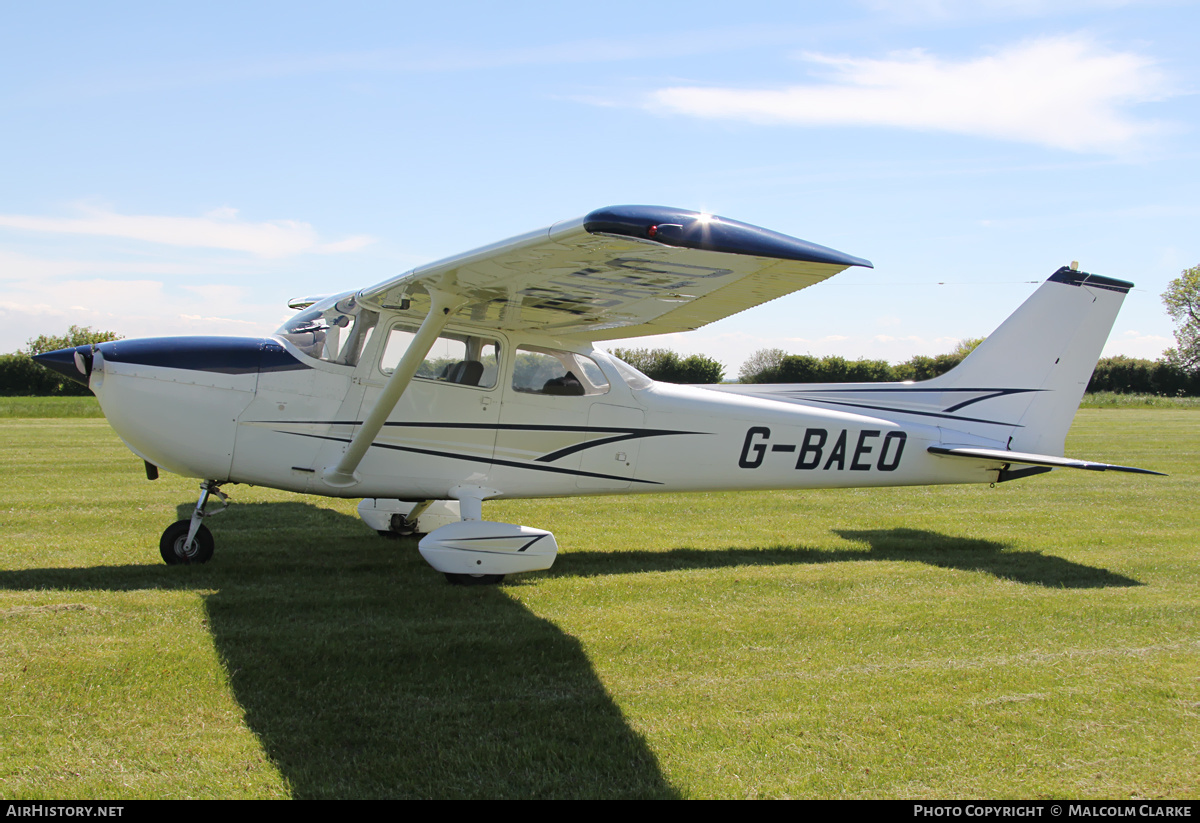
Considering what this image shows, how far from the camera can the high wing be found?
139 inches

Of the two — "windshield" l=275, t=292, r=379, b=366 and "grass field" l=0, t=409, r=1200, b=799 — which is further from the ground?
"windshield" l=275, t=292, r=379, b=366

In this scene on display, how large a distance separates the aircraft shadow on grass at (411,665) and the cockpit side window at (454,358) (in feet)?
5.23

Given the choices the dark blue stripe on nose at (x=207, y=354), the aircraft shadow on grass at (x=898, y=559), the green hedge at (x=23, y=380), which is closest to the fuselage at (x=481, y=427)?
the dark blue stripe on nose at (x=207, y=354)

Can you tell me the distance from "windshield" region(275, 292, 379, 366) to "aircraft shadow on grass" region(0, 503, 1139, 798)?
67.9 inches

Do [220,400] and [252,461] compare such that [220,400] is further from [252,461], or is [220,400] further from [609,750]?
[609,750]

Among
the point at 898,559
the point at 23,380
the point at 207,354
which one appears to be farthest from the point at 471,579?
the point at 23,380

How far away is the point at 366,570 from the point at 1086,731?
496 cm

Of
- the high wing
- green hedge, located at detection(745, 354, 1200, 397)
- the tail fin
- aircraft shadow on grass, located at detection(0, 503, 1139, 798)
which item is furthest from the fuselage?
green hedge, located at detection(745, 354, 1200, 397)

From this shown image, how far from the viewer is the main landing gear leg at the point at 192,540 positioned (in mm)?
6324

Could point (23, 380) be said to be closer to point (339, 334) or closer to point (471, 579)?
point (339, 334)

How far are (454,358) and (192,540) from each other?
253 cm

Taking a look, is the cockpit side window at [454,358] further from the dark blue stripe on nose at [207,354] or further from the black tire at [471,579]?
the black tire at [471,579]

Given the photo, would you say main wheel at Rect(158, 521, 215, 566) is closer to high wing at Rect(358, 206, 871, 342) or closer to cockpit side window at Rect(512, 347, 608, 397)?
high wing at Rect(358, 206, 871, 342)
